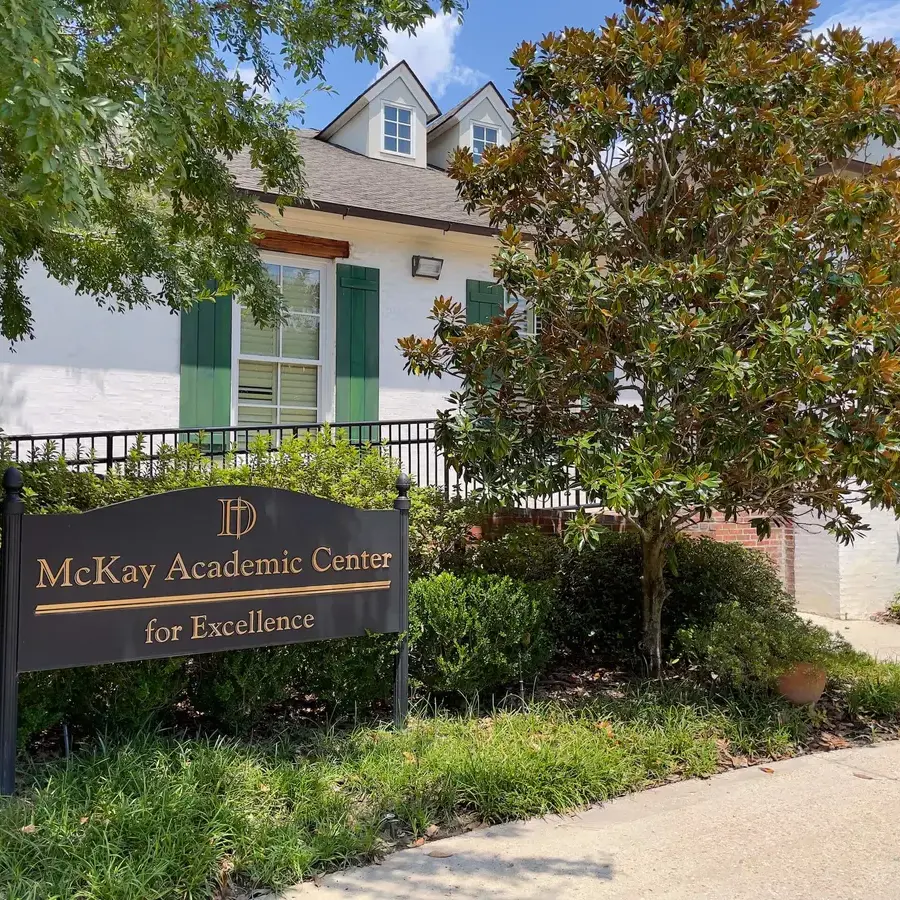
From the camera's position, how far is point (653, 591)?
6191 millimetres

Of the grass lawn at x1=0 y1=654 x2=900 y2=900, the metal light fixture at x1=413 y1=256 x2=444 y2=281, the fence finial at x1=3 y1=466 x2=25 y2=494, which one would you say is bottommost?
the grass lawn at x1=0 y1=654 x2=900 y2=900

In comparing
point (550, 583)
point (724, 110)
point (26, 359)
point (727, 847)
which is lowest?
point (727, 847)

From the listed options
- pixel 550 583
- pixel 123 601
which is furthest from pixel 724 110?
pixel 123 601

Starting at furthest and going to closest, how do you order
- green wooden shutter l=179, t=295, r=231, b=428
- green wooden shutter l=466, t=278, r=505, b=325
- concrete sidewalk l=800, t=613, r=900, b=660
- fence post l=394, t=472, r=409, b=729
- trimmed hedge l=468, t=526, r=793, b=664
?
1. green wooden shutter l=466, t=278, r=505, b=325
2. green wooden shutter l=179, t=295, r=231, b=428
3. concrete sidewalk l=800, t=613, r=900, b=660
4. trimmed hedge l=468, t=526, r=793, b=664
5. fence post l=394, t=472, r=409, b=729

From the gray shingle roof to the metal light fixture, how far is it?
1.33 feet

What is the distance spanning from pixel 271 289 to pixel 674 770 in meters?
4.32

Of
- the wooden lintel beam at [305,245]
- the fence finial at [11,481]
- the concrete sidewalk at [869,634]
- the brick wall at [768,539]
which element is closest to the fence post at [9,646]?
the fence finial at [11,481]

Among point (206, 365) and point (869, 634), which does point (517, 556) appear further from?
point (869, 634)

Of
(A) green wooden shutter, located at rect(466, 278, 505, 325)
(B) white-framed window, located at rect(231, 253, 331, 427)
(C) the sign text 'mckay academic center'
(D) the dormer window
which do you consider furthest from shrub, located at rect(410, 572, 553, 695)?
(D) the dormer window

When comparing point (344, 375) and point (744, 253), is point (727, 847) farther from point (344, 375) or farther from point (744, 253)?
point (344, 375)

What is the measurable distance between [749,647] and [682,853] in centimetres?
204

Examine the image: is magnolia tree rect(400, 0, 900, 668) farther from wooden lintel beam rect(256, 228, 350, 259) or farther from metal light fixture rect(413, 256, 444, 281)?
metal light fixture rect(413, 256, 444, 281)

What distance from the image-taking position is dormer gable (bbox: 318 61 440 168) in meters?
A: 12.8

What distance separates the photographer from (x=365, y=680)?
16.3 ft
